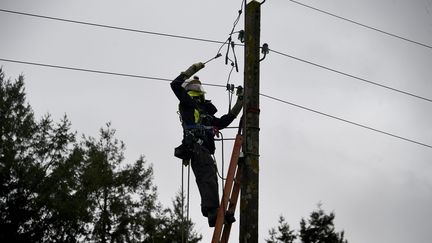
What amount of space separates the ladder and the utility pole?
0.11m

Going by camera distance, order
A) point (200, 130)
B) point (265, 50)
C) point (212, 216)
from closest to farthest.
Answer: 1. point (212, 216)
2. point (265, 50)
3. point (200, 130)

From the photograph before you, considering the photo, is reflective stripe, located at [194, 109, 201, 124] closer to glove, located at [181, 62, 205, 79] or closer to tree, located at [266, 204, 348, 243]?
glove, located at [181, 62, 205, 79]

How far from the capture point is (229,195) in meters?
5.78

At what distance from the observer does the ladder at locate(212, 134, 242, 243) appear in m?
5.66

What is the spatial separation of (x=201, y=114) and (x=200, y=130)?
33cm

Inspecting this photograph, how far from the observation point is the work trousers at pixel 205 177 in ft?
19.4

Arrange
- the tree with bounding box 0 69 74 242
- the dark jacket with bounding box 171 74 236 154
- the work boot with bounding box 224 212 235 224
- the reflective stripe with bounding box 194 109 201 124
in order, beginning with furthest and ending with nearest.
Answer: the tree with bounding box 0 69 74 242 < the reflective stripe with bounding box 194 109 201 124 < the dark jacket with bounding box 171 74 236 154 < the work boot with bounding box 224 212 235 224

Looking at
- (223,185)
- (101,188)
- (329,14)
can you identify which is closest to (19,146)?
(101,188)

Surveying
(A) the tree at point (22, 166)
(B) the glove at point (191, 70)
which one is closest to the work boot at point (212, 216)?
(B) the glove at point (191, 70)

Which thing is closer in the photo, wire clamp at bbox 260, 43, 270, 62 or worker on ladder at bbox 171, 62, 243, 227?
worker on ladder at bbox 171, 62, 243, 227

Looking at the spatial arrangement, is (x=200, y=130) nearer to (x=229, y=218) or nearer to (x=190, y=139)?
Result: (x=190, y=139)

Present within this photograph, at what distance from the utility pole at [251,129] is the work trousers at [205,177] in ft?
1.67

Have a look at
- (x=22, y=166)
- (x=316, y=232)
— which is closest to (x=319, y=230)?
(x=316, y=232)

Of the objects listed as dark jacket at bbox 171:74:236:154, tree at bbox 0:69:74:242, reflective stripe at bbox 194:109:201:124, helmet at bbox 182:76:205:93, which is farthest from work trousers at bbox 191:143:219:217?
tree at bbox 0:69:74:242
